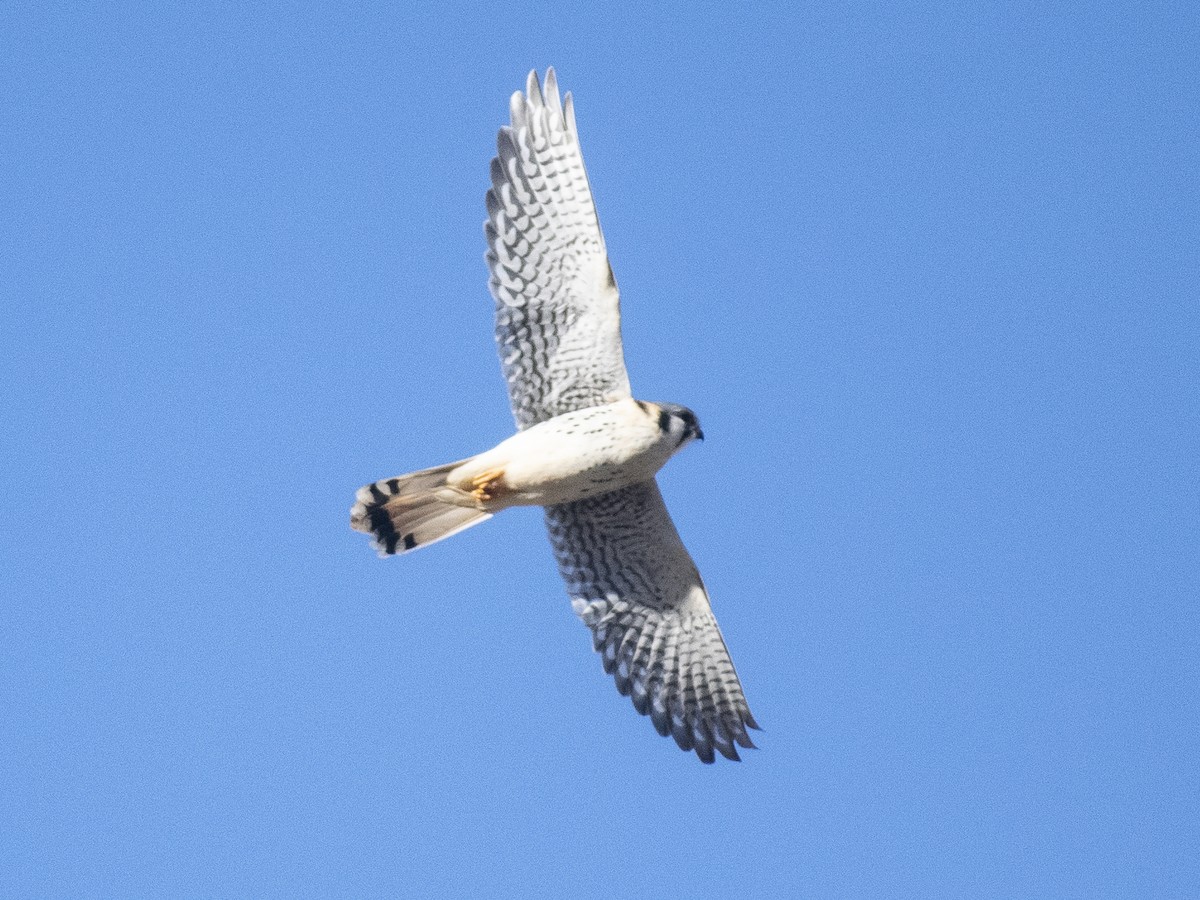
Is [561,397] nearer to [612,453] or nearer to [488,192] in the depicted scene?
[612,453]

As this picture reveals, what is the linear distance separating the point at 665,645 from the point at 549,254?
2.54m

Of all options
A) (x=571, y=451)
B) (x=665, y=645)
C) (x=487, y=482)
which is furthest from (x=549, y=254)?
(x=665, y=645)

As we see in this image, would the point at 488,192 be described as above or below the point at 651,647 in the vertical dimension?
above

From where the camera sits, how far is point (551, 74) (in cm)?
963

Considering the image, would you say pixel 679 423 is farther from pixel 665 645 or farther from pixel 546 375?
pixel 665 645

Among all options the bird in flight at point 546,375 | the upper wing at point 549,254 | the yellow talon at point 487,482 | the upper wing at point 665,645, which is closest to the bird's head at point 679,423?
the bird in flight at point 546,375

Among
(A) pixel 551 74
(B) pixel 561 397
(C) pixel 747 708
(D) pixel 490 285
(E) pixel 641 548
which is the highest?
(A) pixel 551 74

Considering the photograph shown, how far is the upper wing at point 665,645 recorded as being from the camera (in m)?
10.5

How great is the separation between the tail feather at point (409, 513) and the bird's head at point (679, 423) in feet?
3.67

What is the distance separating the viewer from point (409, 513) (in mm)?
9742

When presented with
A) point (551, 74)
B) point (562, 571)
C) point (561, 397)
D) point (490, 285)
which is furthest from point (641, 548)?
point (551, 74)

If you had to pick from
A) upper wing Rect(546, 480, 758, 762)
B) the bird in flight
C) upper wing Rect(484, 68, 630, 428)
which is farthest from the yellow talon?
upper wing Rect(546, 480, 758, 762)

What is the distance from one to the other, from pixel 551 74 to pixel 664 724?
383 centimetres

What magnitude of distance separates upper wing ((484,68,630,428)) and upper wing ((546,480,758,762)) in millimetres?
1270
